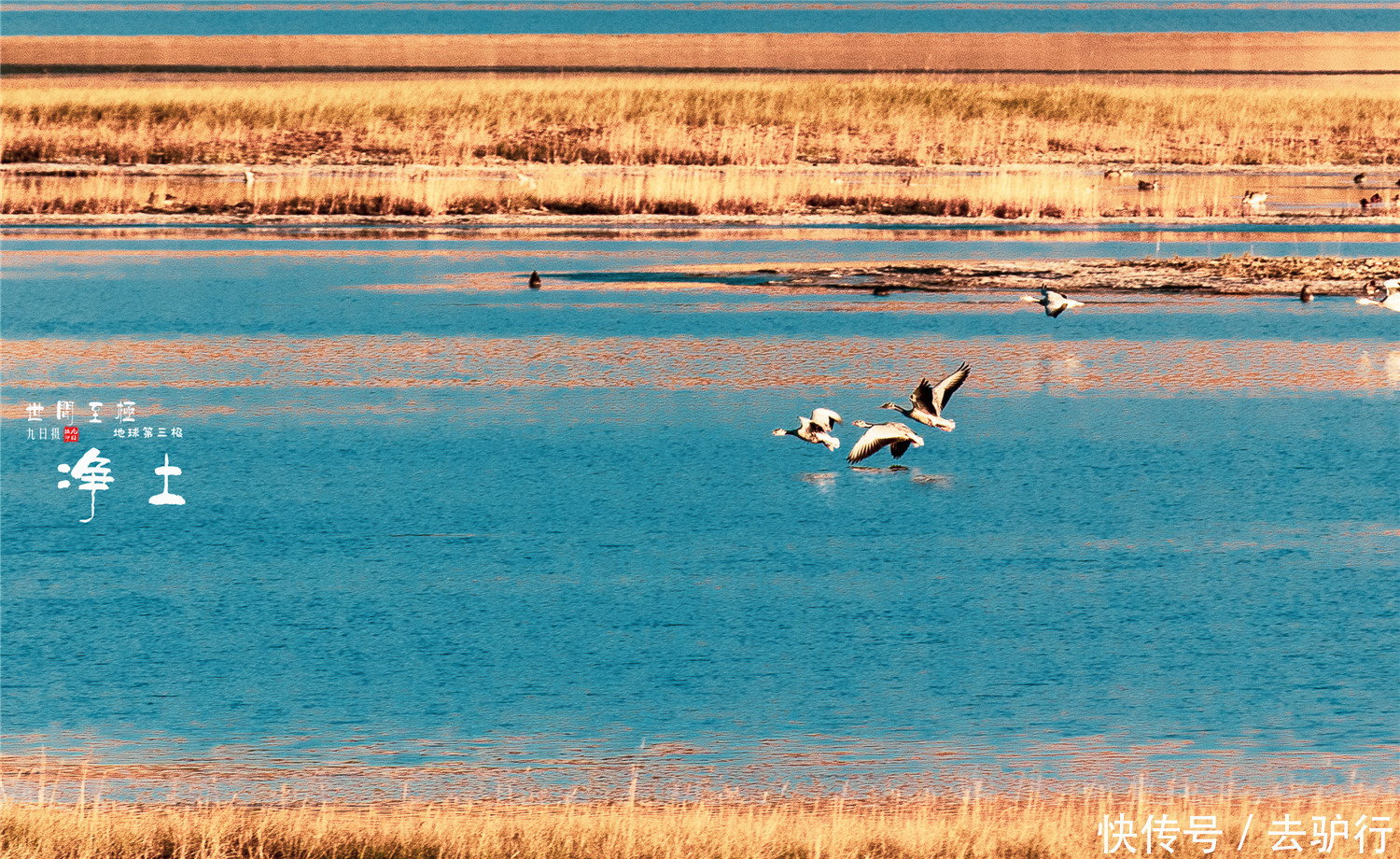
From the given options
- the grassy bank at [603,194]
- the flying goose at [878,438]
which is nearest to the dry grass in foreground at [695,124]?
the grassy bank at [603,194]

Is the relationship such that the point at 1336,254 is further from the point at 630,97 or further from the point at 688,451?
the point at 630,97

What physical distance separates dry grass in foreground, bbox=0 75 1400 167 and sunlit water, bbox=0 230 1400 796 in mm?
21116

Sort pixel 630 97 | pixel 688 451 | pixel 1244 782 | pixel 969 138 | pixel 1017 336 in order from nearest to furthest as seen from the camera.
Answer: pixel 1244 782, pixel 688 451, pixel 1017 336, pixel 969 138, pixel 630 97

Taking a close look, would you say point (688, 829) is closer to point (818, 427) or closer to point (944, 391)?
point (818, 427)

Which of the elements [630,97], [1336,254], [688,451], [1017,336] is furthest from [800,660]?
[630,97]

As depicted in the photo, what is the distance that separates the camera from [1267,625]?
846 cm

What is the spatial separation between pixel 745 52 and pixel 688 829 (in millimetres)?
73049

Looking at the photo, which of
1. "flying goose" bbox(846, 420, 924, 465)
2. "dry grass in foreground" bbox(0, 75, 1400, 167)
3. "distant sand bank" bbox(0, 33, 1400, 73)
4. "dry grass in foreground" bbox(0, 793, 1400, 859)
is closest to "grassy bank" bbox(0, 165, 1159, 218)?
"dry grass in foreground" bbox(0, 75, 1400, 167)

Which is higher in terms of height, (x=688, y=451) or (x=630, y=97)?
(x=630, y=97)

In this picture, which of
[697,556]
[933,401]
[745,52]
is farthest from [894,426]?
[745,52]

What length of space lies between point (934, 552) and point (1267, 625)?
1869 millimetres

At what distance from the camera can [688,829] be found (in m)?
6.17

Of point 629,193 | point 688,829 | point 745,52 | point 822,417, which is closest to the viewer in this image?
point 688,829

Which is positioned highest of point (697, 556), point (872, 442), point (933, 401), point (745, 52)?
point (745, 52)
